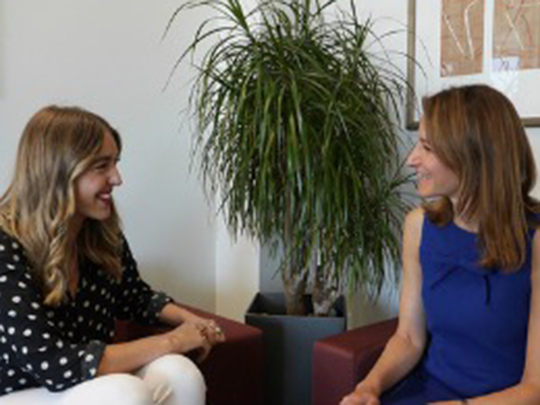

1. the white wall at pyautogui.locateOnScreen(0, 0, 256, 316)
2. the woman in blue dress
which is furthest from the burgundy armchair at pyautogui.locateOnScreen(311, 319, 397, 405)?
the white wall at pyautogui.locateOnScreen(0, 0, 256, 316)

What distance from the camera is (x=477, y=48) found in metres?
2.02

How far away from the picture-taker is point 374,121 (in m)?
1.94

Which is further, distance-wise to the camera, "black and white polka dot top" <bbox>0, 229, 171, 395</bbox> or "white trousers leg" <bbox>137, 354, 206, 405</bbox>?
"white trousers leg" <bbox>137, 354, 206, 405</bbox>

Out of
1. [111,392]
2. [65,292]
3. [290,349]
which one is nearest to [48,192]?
[65,292]

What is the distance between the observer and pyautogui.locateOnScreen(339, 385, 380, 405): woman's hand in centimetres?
138

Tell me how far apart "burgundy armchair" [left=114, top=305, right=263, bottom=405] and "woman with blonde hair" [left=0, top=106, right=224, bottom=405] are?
160 millimetres

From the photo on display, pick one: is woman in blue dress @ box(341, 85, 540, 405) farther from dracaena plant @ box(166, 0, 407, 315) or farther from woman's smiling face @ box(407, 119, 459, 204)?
dracaena plant @ box(166, 0, 407, 315)

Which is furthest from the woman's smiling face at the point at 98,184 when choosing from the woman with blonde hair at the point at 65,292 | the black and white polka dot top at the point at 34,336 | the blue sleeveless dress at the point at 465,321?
the blue sleeveless dress at the point at 465,321

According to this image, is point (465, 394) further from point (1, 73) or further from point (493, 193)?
point (1, 73)

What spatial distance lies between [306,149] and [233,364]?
0.72m

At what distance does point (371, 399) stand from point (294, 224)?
69 cm

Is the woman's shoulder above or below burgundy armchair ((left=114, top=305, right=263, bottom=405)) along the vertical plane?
above

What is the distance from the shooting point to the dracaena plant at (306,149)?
5.89 ft

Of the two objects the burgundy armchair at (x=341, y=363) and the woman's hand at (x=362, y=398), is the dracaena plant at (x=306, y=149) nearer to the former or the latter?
the burgundy armchair at (x=341, y=363)
